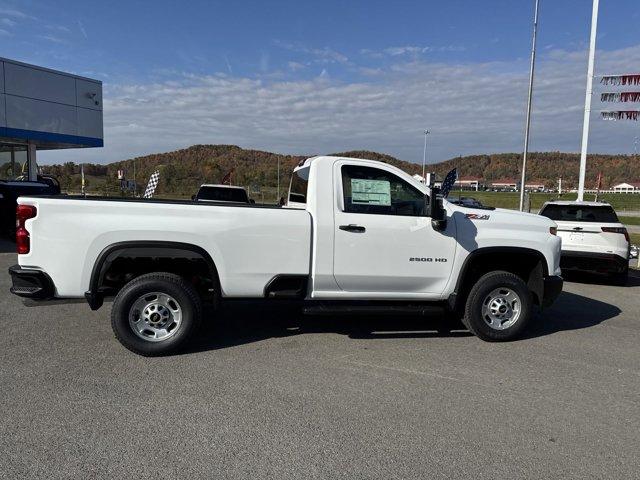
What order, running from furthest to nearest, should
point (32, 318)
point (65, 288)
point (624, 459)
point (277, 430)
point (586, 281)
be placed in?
point (586, 281) < point (32, 318) < point (65, 288) < point (277, 430) < point (624, 459)

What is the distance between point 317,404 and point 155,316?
77.3 inches

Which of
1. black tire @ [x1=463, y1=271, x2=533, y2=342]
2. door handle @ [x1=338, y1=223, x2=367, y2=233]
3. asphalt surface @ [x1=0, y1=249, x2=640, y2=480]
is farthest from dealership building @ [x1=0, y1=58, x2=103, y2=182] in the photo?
black tire @ [x1=463, y1=271, x2=533, y2=342]

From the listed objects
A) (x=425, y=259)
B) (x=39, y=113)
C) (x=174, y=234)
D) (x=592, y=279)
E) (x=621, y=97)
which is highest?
(x=621, y=97)

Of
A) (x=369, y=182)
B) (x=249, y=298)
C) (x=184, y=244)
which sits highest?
(x=369, y=182)

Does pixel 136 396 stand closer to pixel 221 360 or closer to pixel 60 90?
pixel 221 360

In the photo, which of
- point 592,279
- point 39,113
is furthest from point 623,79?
point 39,113

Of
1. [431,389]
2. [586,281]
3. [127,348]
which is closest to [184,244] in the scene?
[127,348]

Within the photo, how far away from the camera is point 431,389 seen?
→ 4.27 m

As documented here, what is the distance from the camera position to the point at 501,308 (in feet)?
18.6

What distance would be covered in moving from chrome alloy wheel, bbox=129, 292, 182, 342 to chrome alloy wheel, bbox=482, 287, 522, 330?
3397 mm

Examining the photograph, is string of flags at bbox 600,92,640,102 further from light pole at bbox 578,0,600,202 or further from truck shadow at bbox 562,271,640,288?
truck shadow at bbox 562,271,640,288

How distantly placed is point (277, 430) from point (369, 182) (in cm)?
287

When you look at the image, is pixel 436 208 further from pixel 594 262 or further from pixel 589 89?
pixel 589 89

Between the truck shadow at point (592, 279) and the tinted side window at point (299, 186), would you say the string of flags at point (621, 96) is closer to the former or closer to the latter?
the truck shadow at point (592, 279)
